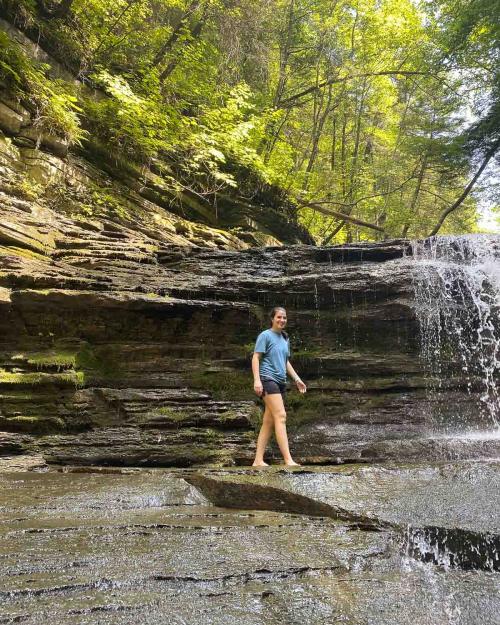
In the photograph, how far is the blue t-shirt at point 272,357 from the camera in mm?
6018

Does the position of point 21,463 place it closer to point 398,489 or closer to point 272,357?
point 272,357

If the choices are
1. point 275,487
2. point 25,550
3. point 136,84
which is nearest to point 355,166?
point 136,84

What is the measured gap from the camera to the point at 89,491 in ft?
13.7

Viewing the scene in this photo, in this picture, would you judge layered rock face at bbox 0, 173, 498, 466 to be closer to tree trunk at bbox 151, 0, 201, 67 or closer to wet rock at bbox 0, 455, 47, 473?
wet rock at bbox 0, 455, 47, 473

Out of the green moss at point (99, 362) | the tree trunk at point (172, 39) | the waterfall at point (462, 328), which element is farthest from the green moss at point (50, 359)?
the tree trunk at point (172, 39)

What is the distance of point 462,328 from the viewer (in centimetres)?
890

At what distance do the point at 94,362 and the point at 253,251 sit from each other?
13.3 ft

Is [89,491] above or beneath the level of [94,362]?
beneath

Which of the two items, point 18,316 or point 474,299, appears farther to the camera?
point 474,299

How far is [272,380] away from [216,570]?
3552 millimetres

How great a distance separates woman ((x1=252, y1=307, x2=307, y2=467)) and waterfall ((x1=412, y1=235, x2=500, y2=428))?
3485 millimetres

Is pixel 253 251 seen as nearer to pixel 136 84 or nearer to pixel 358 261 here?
pixel 358 261

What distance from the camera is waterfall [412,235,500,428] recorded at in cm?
825

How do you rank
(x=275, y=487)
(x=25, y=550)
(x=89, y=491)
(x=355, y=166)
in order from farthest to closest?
(x=355, y=166)
(x=89, y=491)
(x=275, y=487)
(x=25, y=550)
